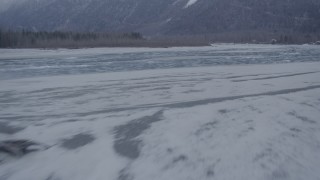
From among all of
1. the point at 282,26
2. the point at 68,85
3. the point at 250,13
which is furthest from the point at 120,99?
the point at 250,13

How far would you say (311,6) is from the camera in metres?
177

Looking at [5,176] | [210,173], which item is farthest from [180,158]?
[5,176]

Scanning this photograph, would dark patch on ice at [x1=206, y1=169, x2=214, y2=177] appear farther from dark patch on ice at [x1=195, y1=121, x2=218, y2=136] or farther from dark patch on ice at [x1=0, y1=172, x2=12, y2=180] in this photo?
Result: dark patch on ice at [x1=0, y1=172, x2=12, y2=180]

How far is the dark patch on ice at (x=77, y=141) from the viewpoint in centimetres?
695

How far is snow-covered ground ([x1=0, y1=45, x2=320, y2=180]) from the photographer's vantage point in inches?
231

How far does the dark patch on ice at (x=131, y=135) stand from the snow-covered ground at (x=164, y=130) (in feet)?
0.06

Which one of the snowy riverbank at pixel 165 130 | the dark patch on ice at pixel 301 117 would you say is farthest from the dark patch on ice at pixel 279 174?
the dark patch on ice at pixel 301 117

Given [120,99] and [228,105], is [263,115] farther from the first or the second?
[120,99]

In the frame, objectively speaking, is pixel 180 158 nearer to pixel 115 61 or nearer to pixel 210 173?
pixel 210 173

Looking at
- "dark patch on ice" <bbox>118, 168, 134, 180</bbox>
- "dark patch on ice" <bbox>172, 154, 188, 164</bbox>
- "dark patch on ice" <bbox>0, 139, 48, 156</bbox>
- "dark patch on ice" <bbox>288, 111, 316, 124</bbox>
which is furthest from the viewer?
"dark patch on ice" <bbox>288, 111, 316, 124</bbox>

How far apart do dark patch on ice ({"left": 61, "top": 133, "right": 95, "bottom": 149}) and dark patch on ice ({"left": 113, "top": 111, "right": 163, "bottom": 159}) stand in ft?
1.71

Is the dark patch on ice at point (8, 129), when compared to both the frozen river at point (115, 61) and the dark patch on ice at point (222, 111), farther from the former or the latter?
the frozen river at point (115, 61)

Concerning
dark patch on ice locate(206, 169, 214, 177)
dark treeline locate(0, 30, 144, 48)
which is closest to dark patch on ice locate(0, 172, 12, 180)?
dark patch on ice locate(206, 169, 214, 177)

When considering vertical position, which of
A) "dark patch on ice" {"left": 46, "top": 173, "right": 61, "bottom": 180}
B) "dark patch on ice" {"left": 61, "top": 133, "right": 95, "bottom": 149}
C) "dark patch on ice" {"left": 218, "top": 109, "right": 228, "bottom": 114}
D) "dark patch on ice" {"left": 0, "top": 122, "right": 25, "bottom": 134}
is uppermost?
"dark patch on ice" {"left": 218, "top": 109, "right": 228, "bottom": 114}
